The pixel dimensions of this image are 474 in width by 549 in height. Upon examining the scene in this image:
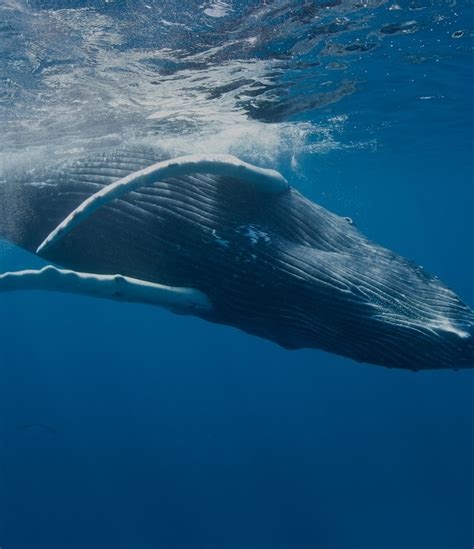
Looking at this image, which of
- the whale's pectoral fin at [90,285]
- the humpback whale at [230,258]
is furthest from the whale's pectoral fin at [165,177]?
the whale's pectoral fin at [90,285]

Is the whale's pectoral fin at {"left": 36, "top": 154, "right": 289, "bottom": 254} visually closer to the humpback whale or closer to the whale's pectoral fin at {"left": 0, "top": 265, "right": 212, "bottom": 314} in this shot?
the humpback whale

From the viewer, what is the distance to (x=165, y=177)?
10.7ft

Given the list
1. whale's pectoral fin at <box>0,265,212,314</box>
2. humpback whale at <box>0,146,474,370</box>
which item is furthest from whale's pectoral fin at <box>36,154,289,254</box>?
whale's pectoral fin at <box>0,265,212,314</box>

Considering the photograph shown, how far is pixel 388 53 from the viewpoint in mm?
13578

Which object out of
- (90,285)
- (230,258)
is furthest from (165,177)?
(90,285)

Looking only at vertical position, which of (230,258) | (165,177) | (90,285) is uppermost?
(165,177)

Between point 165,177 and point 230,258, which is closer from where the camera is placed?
point 165,177

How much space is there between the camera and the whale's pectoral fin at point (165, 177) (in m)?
3.02

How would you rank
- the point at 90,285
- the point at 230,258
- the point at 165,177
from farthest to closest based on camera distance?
the point at 230,258 → the point at 165,177 → the point at 90,285

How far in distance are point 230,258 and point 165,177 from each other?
2.50ft

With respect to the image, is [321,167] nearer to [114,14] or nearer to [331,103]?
[331,103]

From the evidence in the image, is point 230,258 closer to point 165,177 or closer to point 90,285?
point 165,177

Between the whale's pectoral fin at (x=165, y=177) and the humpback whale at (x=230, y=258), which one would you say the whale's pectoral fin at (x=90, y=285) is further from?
the whale's pectoral fin at (x=165, y=177)

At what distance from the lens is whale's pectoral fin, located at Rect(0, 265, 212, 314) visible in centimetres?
279
